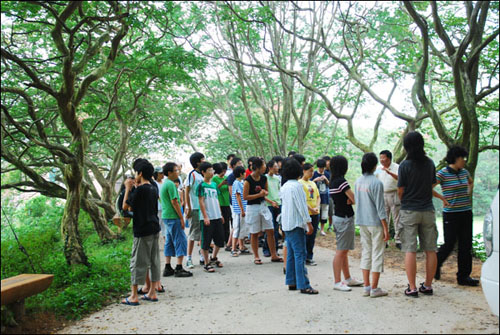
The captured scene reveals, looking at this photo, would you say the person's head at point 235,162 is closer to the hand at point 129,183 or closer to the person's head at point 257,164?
the person's head at point 257,164

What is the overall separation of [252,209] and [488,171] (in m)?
17.3

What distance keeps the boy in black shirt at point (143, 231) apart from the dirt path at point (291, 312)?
374 millimetres

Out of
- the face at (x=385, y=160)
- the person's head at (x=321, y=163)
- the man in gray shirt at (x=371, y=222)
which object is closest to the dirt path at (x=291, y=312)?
the man in gray shirt at (x=371, y=222)

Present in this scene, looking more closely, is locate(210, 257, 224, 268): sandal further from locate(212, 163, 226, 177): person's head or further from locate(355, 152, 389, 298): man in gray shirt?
locate(355, 152, 389, 298): man in gray shirt

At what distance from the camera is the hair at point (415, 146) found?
16.9ft

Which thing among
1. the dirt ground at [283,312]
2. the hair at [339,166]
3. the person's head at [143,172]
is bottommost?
the dirt ground at [283,312]

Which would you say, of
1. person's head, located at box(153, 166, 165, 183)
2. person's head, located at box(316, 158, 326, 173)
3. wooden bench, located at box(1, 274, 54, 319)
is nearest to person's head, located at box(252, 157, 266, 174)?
person's head, located at box(153, 166, 165, 183)

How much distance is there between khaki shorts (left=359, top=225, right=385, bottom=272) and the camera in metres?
5.13

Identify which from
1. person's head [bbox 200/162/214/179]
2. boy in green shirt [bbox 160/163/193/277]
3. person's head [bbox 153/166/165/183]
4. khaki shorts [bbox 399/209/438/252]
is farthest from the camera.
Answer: person's head [bbox 153/166/165/183]

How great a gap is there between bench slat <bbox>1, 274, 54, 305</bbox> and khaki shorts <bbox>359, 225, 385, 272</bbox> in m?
3.78

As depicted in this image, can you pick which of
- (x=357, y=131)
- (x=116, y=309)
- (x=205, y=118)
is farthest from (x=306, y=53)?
(x=357, y=131)

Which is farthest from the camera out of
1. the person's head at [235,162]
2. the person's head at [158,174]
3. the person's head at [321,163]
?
the person's head at [321,163]

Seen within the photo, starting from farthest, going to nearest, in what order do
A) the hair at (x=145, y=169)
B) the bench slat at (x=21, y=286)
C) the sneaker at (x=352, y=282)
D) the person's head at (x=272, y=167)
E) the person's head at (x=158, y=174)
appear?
the person's head at (x=158, y=174), the person's head at (x=272, y=167), the sneaker at (x=352, y=282), the hair at (x=145, y=169), the bench slat at (x=21, y=286)

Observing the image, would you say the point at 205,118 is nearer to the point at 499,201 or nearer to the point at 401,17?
the point at 401,17
